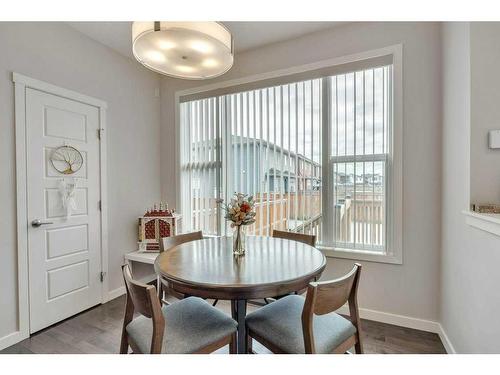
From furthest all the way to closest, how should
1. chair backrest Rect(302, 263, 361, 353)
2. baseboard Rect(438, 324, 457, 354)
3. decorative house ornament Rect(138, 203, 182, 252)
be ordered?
decorative house ornament Rect(138, 203, 182, 252) < baseboard Rect(438, 324, 457, 354) < chair backrest Rect(302, 263, 361, 353)

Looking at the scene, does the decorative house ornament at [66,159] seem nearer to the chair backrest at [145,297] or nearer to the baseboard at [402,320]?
the chair backrest at [145,297]

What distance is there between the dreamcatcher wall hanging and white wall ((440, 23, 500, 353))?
3119 mm

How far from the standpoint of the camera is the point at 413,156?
7.15ft

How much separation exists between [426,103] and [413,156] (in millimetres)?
452

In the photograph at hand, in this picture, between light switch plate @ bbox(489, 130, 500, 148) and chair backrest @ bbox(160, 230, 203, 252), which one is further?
chair backrest @ bbox(160, 230, 203, 252)

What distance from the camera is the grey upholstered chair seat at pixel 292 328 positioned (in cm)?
124

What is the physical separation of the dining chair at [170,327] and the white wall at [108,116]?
1.42 metres

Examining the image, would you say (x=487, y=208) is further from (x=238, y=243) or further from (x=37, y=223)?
(x=37, y=223)

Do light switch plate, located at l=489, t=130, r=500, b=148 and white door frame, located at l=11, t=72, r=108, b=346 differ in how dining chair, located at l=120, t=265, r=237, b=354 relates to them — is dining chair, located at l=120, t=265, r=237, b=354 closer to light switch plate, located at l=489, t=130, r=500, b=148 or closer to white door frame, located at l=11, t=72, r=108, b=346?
white door frame, located at l=11, t=72, r=108, b=346

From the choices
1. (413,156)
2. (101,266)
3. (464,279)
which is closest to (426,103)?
(413,156)

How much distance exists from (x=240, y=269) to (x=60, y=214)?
6.31 ft

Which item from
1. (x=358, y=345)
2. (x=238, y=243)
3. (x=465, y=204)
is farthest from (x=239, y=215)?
(x=465, y=204)

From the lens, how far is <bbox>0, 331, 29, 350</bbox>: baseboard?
6.31 feet

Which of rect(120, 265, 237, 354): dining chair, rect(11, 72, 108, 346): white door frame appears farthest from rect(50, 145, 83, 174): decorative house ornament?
rect(120, 265, 237, 354): dining chair
